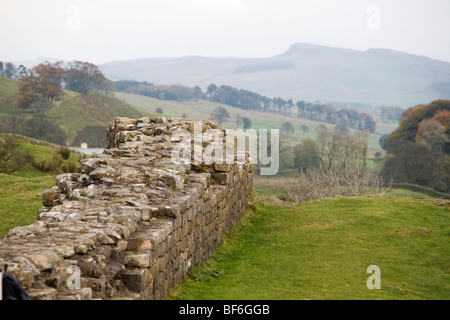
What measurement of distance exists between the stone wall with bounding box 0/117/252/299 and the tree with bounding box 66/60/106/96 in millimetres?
105312

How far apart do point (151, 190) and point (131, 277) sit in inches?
135

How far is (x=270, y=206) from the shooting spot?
21266mm

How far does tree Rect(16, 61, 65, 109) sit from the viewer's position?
310 feet

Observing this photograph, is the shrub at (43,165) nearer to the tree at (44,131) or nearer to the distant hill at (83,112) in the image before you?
the tree at (44,131)

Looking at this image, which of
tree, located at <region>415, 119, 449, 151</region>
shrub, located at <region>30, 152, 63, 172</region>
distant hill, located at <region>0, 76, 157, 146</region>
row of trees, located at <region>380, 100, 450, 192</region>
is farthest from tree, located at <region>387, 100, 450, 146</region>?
shrub, located at <region>30, 152, 63, 172</region>

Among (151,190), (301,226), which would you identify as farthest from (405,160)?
(151,190)

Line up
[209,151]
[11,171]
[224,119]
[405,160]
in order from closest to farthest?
1. [209,151]
2. [11,171]
3. [405,160]
4. [224,119]

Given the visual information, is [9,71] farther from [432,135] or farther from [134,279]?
[134,279]

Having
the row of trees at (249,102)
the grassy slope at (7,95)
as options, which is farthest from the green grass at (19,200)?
the row of trees at (249,102)

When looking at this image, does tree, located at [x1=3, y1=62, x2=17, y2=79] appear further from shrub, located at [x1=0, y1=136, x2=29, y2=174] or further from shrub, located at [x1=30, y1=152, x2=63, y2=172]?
shrub, located at [x1=30, y1=152, x2=63, y2=172]

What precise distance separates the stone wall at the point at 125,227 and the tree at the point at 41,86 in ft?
275

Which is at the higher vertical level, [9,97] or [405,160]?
[9,97]
